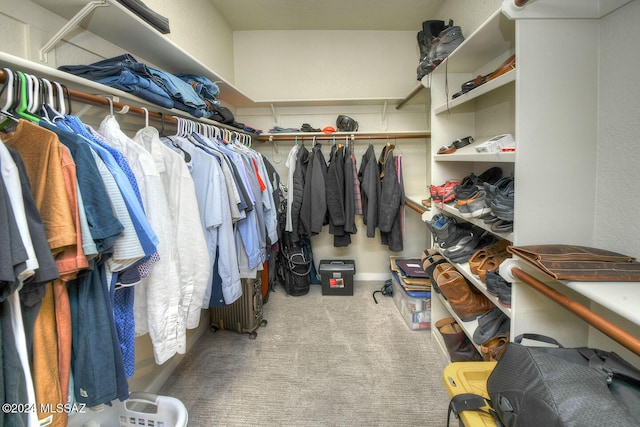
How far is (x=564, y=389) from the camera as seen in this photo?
0.76 m

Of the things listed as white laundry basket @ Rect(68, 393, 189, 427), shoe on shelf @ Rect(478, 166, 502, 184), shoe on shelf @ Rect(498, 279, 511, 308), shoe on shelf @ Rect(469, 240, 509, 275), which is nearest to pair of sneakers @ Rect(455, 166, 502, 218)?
shoe on shelf @ Rect(478, 166, 502, 184)

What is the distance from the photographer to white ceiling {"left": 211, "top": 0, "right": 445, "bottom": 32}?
268 cm

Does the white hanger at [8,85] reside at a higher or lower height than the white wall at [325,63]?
lower

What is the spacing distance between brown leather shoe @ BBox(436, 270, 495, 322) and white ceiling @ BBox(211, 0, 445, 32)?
7.73 ft

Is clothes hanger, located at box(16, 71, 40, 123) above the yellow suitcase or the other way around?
above

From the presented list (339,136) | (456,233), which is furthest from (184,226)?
(339,136)

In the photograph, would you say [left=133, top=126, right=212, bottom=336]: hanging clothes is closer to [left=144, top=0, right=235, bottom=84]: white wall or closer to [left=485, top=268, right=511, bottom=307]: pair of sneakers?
[left=144, top=0, right=235, bottom=84]: white wall

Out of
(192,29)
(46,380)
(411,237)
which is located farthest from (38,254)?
(411,237)

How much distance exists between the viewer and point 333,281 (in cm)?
312

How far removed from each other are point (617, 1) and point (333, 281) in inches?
104

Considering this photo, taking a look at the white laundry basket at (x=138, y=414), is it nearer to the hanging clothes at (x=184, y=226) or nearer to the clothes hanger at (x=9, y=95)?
the hanging clothes at (x=184, y=226)

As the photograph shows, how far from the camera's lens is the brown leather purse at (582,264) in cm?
88

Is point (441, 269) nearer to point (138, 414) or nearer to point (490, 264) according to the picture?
point (490, 264)

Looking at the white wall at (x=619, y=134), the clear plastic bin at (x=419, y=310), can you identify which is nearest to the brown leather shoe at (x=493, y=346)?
the white wall at (x=619, y=134)
